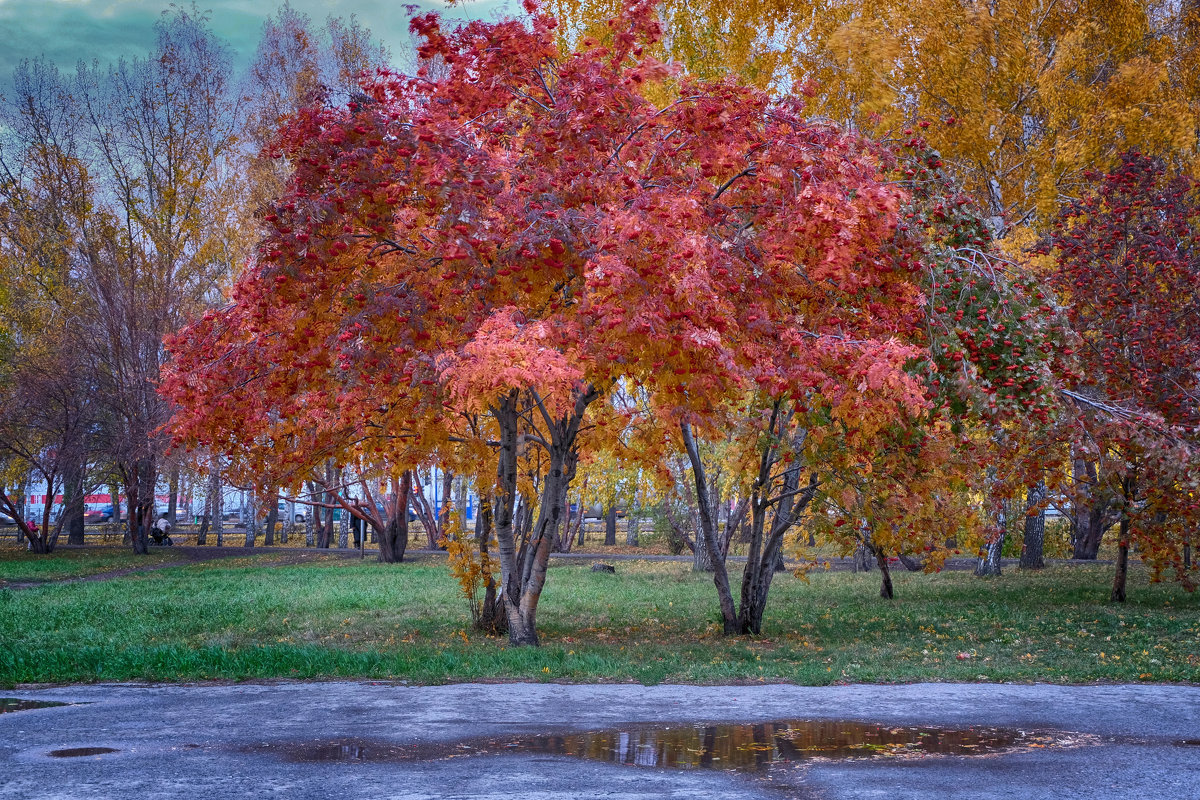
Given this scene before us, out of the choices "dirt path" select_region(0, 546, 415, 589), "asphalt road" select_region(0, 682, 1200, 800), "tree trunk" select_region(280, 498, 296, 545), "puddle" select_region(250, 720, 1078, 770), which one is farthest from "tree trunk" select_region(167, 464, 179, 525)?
"puddle" select_region(250, 720, 1078, 770)

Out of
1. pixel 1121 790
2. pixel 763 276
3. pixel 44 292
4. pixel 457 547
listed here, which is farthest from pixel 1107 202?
pixel 44 292

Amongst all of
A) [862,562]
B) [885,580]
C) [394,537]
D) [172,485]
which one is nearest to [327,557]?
[394,537]

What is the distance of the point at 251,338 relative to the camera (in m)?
10.8

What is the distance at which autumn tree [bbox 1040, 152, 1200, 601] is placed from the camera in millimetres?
14273

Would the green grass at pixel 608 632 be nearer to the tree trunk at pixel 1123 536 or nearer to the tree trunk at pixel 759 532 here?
the tree trunk at pixel 1123 536

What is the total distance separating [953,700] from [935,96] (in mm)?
13962

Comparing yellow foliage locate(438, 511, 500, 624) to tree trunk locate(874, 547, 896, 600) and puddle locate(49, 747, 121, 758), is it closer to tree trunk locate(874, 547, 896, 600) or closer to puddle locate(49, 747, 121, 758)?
puddle locate(49, 747, 121, 758)

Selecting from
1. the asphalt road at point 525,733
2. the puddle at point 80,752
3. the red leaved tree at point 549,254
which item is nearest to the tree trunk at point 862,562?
the red leaved tree at point 549,254

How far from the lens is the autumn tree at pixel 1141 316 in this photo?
46.8 ft

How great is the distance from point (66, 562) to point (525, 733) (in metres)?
25.2

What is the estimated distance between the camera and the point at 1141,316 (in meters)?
14.7

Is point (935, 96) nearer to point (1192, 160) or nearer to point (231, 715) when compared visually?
point (1192, 160)

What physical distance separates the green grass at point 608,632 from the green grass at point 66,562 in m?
2.33

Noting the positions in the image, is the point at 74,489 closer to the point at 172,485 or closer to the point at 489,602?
the point at 172,485
